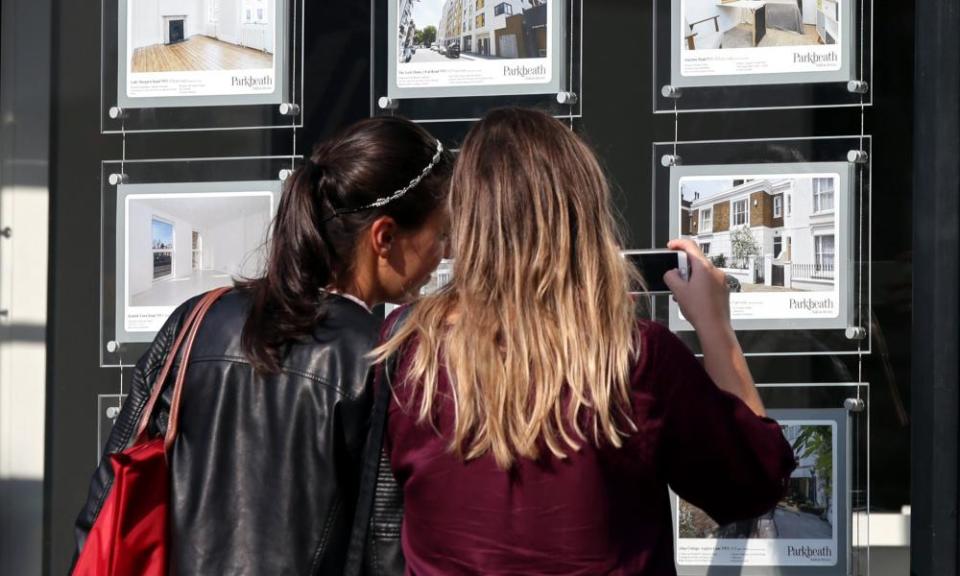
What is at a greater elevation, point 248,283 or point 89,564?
point 248,283

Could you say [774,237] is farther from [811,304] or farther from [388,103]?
[388,103]

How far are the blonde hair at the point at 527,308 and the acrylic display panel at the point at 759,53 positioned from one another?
4.23 feet

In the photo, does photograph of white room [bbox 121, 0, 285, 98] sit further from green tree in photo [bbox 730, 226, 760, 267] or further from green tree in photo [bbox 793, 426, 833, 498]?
green tree in photo [bbox 793, 426, 833, 498]

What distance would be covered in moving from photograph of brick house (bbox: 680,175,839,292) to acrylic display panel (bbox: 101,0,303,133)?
3.78 ft

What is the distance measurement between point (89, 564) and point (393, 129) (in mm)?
942

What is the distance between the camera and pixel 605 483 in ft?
6.42

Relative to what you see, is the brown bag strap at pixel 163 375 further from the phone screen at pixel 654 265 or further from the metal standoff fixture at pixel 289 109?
the metal standoff fixture at pixel 289 109

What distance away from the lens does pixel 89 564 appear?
2.15 m

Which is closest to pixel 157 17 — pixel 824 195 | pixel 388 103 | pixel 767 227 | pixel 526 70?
pixel 388 103

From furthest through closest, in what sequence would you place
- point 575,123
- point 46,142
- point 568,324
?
point 46,142, point 575,123, point 568,324

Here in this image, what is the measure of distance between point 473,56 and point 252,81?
638mm

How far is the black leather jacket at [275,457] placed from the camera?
212 centimetres

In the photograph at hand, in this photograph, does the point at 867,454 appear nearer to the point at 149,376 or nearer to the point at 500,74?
the point at 500,74

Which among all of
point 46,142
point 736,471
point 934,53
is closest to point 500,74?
point 934,53
